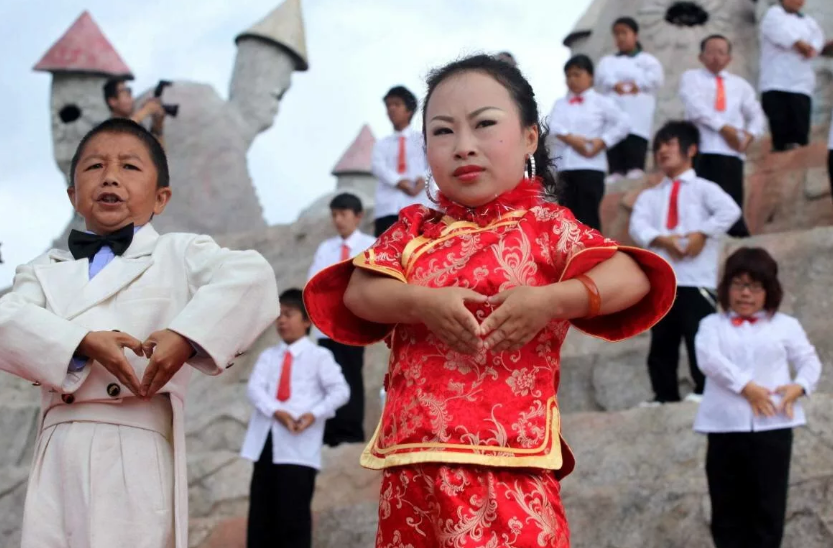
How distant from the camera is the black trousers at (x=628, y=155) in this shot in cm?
984

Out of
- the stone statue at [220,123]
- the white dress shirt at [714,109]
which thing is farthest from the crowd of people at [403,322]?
the stone statue at [220,123]

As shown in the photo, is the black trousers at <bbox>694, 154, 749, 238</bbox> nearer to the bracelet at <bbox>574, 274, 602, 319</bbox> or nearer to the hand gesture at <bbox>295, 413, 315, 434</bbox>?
the hand gesture at <bbox>295, 413, 315, 434</bbox>

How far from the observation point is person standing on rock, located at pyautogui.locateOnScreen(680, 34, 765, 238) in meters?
8.31

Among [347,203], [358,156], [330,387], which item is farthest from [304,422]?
[358,156]

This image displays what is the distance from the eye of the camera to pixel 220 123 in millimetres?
15539

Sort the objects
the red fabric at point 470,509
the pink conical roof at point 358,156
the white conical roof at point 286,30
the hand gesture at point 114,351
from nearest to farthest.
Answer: the red fabric at point 470,509 → the hand gesture at point 114,351 → the white conical roof at point 286,30 → the pink conical roof at point 358,156

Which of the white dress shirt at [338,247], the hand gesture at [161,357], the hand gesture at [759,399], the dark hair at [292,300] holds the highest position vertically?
the white dress shirt at [338,247]

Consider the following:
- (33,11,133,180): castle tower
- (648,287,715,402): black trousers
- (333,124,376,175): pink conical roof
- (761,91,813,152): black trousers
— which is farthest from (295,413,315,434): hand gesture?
(333,124,376,175): pink conical roof

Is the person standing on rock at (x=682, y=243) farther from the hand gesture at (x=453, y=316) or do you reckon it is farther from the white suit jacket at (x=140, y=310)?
the hand gesture at (x=453, y=316)

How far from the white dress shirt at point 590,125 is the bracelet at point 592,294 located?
18.7ft

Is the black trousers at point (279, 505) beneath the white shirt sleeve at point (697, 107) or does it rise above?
beneath

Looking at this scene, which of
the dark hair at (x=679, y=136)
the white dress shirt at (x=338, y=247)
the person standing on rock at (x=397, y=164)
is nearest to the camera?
the dark hair at (x=679, y=136)

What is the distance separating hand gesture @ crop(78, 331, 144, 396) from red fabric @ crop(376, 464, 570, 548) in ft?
2.05

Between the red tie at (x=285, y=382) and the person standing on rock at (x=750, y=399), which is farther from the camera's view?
the red tie at (x=285, y=382)
